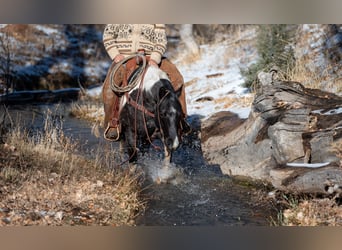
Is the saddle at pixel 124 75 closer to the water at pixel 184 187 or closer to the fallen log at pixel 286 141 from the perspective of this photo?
the water at pixel 184 187

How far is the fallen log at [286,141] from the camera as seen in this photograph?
11.4 feet

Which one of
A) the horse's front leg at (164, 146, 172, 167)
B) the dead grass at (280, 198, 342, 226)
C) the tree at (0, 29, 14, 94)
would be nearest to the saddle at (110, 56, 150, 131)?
the horse's front leg at (164, 146, 172, 167)

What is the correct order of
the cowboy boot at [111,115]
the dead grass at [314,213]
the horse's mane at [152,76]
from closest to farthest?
the dead grass at [314,213] → the horse's mane at [152,76] → the cowboy boot at [111,115]


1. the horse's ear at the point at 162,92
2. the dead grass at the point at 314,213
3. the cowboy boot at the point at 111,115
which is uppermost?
the horse's ear at the point at 162,92

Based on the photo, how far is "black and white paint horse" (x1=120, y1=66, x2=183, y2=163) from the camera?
347 centimetres

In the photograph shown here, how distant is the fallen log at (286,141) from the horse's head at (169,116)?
0.29m

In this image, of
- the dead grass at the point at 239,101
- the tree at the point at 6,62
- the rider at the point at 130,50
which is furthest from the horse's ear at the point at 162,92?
the tree at the point at 6,62

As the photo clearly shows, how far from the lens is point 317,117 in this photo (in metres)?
3.57

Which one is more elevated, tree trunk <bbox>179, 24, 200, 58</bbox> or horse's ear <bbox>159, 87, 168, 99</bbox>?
tree trunk <bbox>179, 24, 200, 58</bbox>

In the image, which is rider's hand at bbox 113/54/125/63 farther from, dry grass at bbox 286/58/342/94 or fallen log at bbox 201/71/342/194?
dry grass at bbox 286/58/342/94

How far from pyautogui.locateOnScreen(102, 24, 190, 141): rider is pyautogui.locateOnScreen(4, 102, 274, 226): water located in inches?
6.6

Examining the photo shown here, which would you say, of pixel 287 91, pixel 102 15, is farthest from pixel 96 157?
pixel 287 91

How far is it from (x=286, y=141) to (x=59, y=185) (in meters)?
1.63

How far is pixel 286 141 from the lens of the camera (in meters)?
3.57
